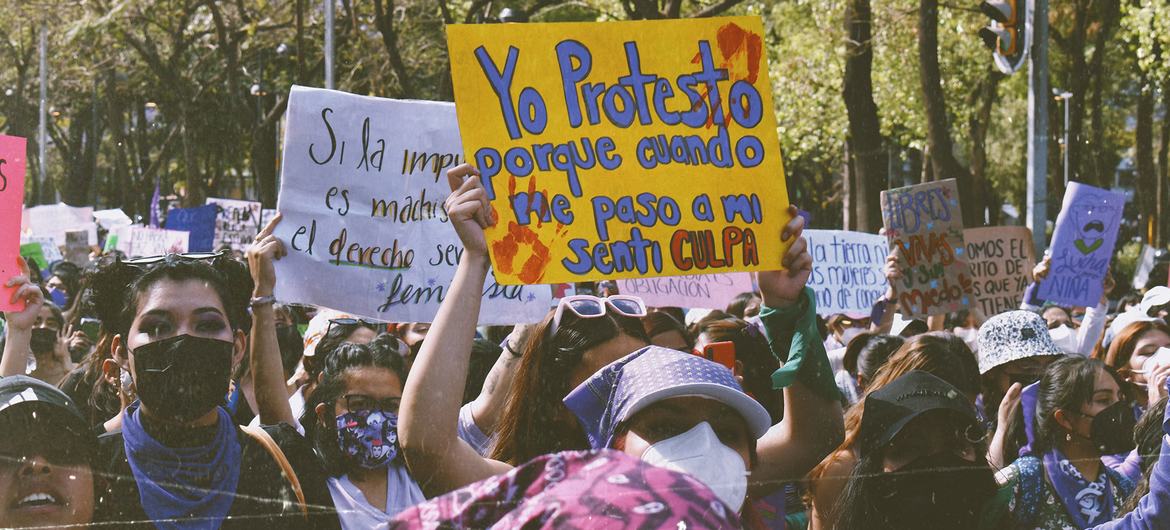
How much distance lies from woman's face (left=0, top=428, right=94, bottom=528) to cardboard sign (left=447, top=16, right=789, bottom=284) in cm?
100

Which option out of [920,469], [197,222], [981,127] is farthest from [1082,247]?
[981,127]

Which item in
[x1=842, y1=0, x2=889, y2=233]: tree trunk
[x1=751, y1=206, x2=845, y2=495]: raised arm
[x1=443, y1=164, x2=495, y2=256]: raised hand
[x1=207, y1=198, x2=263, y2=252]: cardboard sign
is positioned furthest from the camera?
[x1=207, y1=198, x2=263, y2=252]: cardboard sign

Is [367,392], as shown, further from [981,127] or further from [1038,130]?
[981,127]

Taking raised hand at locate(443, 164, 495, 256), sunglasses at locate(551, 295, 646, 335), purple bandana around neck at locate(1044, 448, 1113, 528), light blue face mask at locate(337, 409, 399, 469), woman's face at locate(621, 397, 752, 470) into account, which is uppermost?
raised hand at locate(443, 164, 495, 256)

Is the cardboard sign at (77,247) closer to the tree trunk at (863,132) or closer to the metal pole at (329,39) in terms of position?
the metal pole at (329,39)

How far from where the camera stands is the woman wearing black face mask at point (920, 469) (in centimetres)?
303

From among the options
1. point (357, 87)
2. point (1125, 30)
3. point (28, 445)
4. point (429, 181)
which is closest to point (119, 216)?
point (357, 87)

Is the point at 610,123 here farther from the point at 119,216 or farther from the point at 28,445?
the point at 119,216

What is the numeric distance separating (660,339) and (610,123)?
1.28 metres

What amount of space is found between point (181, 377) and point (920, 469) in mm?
1617

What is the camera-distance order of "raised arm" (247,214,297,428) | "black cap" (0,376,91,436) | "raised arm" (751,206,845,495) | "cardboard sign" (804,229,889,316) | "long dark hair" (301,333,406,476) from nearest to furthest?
"black cap" (0,376,91,436)
"raised arm" (751,206,845,495)
"raised arm" (247,214,297,428)
"long dark hair" (301,333,406,476)
"cardboard sign" (804,229,889,316)

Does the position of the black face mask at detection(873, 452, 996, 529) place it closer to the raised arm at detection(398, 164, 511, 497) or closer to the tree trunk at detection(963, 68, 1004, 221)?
the raised arm at detection(398, 164, 511, 497)

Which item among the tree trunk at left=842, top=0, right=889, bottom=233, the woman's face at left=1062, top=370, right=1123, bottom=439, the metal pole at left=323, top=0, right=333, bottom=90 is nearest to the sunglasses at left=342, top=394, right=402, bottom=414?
Answer: the woman's face at left=1062, top=370, right=1123, bottom=439

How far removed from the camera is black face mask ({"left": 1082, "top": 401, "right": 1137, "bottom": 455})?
13.3 feet
